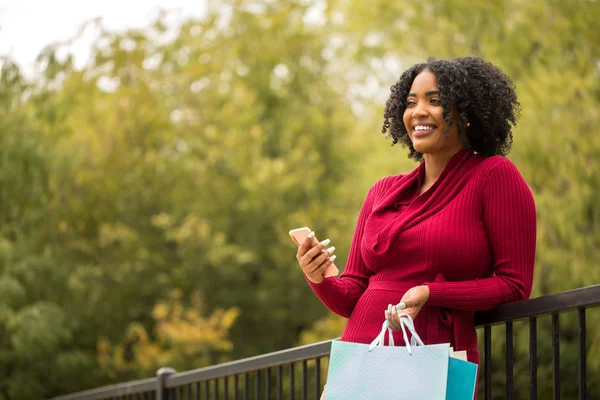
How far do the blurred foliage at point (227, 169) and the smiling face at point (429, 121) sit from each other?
558cm

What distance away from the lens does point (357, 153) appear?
1473 cm

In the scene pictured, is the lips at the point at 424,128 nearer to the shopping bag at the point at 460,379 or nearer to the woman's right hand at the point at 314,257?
the woman's right hand at the point at 314,257

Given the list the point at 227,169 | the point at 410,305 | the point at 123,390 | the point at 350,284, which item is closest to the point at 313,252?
the point at 350,284

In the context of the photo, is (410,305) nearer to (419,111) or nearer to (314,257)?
(314,257)

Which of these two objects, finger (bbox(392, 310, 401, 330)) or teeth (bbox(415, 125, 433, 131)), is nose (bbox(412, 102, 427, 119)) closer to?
teeth (bbox(415, 125, 433, 131))

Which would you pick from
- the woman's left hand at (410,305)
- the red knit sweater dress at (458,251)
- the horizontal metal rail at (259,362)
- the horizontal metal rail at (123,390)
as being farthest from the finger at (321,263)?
the horizontal metal rail at (123,390)

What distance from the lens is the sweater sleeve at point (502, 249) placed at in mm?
1967

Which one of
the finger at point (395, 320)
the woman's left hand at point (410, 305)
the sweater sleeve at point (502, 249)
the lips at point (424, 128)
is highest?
the lips at point (424, 128)

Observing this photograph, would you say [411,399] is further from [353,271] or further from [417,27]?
[417,27]

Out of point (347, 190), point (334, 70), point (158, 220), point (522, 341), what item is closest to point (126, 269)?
point (158, 220)

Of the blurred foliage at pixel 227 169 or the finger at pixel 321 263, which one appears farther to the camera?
the blurred foliage at pixel 227 169

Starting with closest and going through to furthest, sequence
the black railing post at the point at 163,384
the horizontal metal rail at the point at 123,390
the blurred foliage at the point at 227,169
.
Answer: the black railing post at the point at 163,384 < the horizontal metal rail at the point at 123,390 < the blurred foliage at the point at 227,169

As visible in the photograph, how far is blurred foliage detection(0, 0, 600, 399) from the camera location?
26.0ft

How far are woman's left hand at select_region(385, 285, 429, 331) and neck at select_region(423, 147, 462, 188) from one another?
1.11 ft
